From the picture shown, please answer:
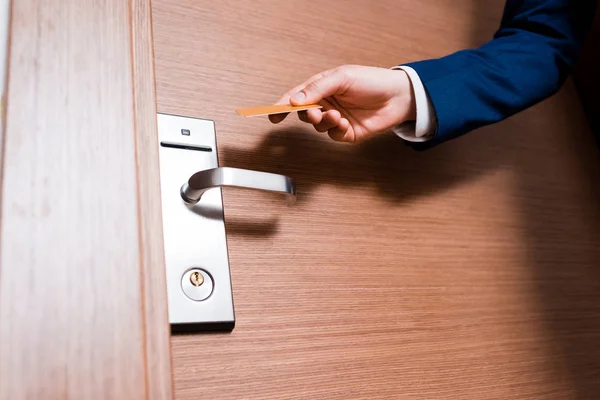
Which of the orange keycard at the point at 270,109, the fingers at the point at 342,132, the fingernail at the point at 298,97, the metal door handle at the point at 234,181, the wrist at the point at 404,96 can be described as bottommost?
the metal door handle at the point at 234,181

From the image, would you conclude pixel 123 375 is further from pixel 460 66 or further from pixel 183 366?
pixel 460 66

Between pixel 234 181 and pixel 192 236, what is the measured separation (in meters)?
0.07

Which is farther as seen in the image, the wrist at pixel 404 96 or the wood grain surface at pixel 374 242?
the wrist at pixel 404 96

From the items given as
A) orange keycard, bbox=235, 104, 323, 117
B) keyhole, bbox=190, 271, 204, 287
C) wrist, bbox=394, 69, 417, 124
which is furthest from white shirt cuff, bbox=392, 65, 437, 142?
keyhole, bbox=190, 271, 204, 287

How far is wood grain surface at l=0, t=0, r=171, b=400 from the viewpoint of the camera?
0.90ft

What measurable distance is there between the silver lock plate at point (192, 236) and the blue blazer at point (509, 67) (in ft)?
0.83

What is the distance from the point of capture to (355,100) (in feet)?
1.86

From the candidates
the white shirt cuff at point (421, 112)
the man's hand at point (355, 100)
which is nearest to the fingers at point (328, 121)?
the man's hand at point (355, 100)

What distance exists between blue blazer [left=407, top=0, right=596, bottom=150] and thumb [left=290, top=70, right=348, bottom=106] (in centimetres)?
11

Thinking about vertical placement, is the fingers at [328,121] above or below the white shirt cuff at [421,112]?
below

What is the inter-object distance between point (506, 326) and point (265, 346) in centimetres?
30

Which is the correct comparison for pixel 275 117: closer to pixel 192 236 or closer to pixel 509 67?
pixel 192 236

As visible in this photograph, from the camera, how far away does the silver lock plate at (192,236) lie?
1.41ft

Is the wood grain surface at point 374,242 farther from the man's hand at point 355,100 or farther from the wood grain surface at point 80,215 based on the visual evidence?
the wood grain surface at point 80,215
